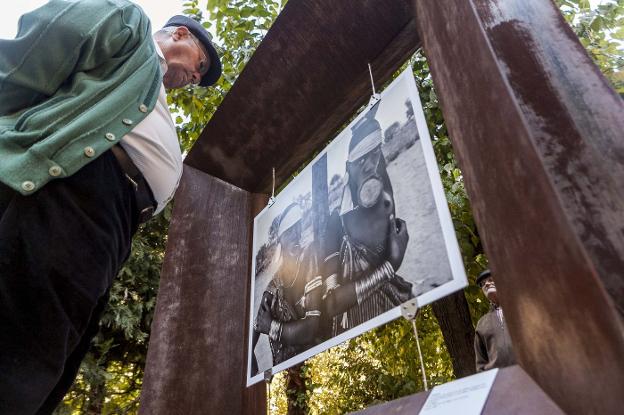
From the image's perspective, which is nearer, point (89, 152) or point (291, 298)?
point (89, 152)

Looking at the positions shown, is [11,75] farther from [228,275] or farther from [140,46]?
[228,275]

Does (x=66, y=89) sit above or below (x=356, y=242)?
above

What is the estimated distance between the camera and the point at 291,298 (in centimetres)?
160

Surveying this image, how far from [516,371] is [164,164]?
1085mm

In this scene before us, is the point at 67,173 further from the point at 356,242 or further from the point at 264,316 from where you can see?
the point at 264,316

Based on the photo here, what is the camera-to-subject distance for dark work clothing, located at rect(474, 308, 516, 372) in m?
3.42

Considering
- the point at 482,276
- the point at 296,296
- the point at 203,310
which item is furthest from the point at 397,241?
the point at 482,276

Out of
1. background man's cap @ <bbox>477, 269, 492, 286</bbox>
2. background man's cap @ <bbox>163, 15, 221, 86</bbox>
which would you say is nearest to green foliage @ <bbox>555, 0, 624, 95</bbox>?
background man's cap @ <bbox>477, 269, 492, 286</bbox>

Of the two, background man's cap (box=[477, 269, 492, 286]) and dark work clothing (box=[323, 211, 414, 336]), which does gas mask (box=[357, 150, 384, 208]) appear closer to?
dark work clothing (box=[323, 211, 414, 336])

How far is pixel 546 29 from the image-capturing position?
2.84 ft

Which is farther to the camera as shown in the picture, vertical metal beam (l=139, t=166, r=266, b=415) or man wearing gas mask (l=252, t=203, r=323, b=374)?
vertical metal beam (l=139, t=166, r=266, b=415)

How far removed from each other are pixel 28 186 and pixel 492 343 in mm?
3445

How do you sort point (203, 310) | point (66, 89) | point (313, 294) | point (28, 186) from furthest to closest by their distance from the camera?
point (203, 310) → point (313, 294) → point (66, 89) → point (28, 186)

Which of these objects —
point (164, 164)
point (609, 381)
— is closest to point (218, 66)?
point (164, 164)
